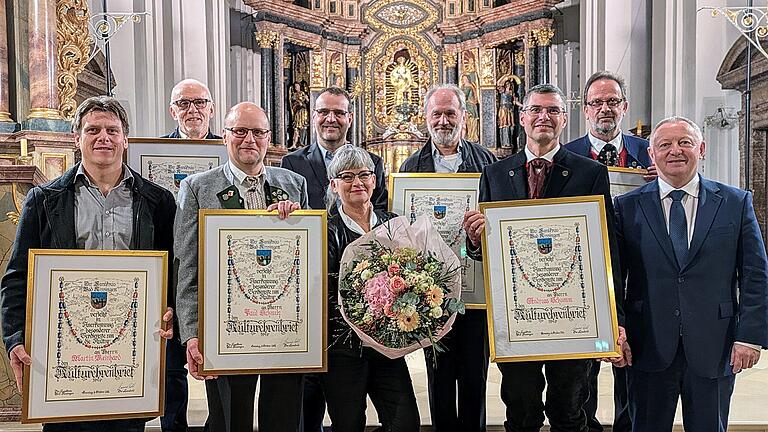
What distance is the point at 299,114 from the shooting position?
13883 mm

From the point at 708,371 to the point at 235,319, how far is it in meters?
2.09

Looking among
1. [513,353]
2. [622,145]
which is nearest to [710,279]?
[513,353]

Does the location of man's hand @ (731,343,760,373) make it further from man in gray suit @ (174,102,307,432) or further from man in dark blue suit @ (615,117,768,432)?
man in gray suit @ (174,102,307,432)

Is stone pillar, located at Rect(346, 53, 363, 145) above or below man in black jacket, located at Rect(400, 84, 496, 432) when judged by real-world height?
above

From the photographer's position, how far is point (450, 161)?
397 cm

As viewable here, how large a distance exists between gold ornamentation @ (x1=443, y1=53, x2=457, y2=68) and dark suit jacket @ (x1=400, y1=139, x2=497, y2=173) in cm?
1094

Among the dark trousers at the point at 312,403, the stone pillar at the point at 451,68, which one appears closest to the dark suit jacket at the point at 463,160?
the dark trousers at the point at 312,403

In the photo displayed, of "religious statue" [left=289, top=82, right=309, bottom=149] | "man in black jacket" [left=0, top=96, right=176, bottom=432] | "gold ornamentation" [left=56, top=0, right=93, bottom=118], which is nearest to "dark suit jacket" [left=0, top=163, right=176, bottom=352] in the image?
"man in black jacket" [left=0, top=96, right=176, bottom=432]

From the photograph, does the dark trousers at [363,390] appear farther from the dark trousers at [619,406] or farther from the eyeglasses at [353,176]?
the dark trousers at [619,406]

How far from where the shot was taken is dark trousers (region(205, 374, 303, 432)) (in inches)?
123

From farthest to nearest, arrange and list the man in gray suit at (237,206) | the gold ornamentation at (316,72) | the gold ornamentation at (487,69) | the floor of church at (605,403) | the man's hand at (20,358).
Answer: the gold ornamentation at (316,72) < the gold ornamentation at (487,69) < the floor of church at (605,403) < the man in gray suit at (237,206) < the man's hand at (20,358)

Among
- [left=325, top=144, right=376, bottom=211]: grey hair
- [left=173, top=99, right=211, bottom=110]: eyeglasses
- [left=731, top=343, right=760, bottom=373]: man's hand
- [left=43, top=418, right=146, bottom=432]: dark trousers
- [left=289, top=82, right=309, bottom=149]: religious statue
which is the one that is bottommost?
[left=43, top=418, right=146, bottom=432]: dark trousers

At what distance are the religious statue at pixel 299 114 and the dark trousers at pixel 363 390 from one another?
10.7 m

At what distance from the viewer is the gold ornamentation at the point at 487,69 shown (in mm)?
14062
